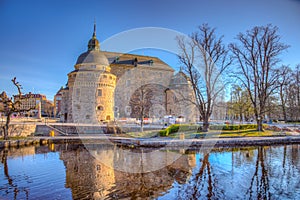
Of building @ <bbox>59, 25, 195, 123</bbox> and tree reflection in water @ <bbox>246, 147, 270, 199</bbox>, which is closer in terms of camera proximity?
tree reflection in water @ <bbox>246, 147, 270, 199</bbox>

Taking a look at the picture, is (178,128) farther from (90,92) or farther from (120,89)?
(120,89)

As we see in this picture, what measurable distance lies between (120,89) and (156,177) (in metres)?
28.9

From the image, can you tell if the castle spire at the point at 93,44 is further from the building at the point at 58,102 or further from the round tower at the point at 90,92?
the building at the point at 58,102

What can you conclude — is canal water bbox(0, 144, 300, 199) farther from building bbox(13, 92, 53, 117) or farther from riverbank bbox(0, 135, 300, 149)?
building bbox(13, 92, 53, 117)

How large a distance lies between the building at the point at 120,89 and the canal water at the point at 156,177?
13.4 m

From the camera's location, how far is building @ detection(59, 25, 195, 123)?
1150 inches

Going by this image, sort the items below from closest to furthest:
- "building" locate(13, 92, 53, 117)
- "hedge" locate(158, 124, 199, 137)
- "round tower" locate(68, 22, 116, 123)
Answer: "building" locate(13, 92, 53, 117)
"hedge" locate(158, 124, 199, 137)
"round tower" locate(68, 22, 116, 123)

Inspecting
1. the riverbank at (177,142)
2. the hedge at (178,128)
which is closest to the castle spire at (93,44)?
the riverbank at (177,142)

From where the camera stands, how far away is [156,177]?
7750 mm

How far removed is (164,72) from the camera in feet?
130

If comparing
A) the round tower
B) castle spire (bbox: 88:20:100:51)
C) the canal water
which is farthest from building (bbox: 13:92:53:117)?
castle spire (bbox: 88:20:100:51)

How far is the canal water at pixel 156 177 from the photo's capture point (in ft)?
20.1

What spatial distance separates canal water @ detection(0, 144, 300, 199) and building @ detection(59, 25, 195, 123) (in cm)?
1338

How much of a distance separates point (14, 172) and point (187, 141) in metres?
10.2
